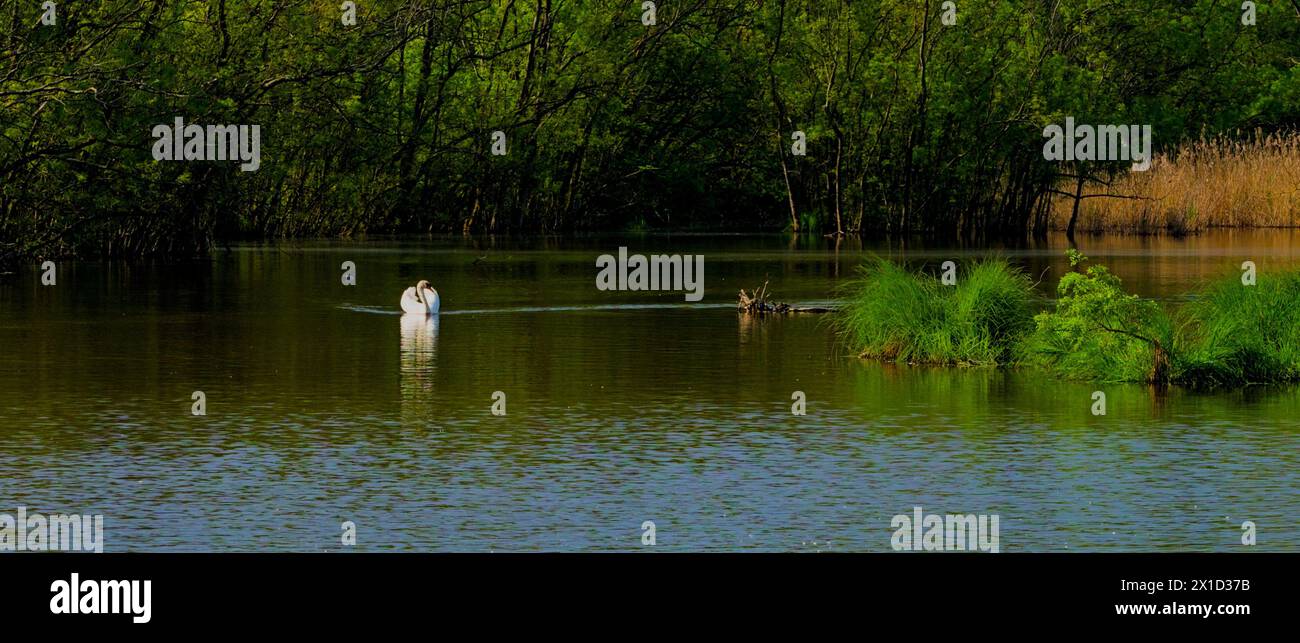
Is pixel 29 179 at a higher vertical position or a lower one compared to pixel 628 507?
higher

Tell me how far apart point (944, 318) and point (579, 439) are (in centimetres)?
722

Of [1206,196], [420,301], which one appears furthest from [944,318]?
[1206,196]

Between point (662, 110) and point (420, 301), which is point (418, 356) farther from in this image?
point (662, 110)

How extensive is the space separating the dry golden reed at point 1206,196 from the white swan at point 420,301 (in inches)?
1268

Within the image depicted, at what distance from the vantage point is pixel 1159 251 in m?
44.3

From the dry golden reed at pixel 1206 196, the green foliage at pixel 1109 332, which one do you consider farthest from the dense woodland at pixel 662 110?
the green foliage at pixel 1109 332

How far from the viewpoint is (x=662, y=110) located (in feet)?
217

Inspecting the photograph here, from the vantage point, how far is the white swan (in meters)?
26.6

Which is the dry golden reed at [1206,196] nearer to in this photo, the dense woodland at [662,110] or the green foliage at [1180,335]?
the dense woodland at [662,110]

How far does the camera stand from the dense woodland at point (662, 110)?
1767 inches
